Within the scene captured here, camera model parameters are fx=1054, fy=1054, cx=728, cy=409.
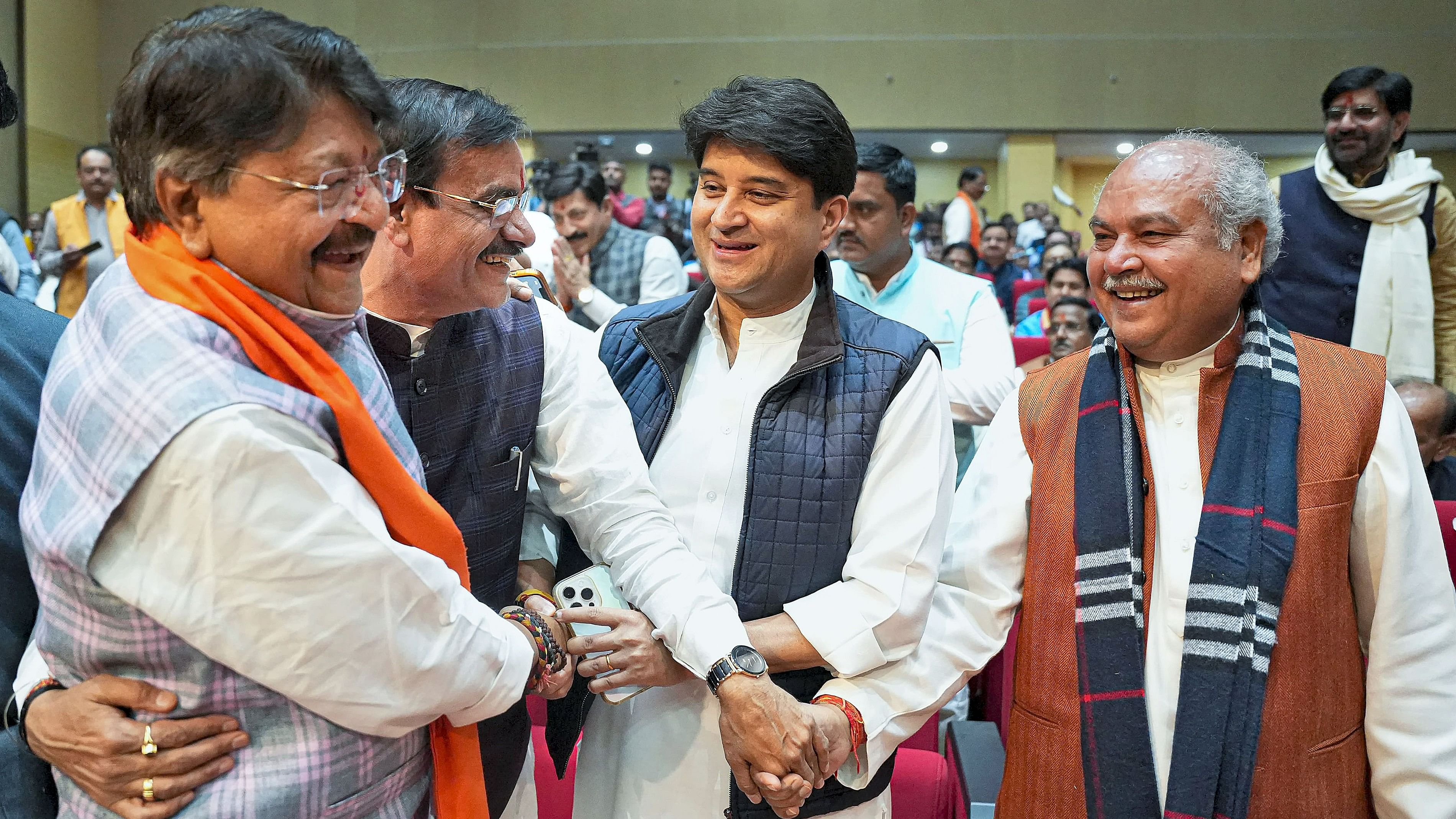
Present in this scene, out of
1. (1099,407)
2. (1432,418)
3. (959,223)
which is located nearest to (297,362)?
(1099,407)

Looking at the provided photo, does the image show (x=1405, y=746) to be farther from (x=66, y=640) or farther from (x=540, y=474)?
(x=66, y=640)

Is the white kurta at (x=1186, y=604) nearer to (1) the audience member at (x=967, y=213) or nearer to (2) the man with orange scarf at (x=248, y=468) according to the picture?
(2) the man with orange scarf at (x=248, y=468)

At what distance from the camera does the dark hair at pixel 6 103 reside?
1.43 meters

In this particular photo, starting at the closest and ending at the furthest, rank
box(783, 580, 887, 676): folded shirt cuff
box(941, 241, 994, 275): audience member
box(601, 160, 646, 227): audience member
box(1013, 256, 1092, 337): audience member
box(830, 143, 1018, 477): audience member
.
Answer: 1. box(783, 580, 887, 676): folded shirt cuff
2. box(830, 143, 1018, 477): audience member
3. box(1013, 256, 1092, 337): audience member
4. box(941, 241, 994, 275): audience member
5. box(601, 160, 646, 227): audience member

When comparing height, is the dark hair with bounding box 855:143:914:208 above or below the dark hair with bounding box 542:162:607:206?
below

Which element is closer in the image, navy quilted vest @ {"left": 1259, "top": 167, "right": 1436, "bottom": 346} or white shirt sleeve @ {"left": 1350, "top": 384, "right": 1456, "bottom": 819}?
white shirt sleeve @ {"left": 1350, "top": 384, "right": 1456, "bottom": 819}

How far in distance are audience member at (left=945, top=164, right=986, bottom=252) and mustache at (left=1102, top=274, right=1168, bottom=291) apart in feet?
24.8

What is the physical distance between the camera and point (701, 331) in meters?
1.76

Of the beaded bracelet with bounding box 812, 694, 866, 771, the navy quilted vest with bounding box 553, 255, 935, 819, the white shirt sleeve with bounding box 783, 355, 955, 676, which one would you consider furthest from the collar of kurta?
the beaded bracelet with bounding box 812, 694, 866, 771

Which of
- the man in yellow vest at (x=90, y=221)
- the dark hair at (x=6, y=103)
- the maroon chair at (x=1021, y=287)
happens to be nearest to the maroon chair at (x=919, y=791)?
the dark hair at (x=6, y=103)

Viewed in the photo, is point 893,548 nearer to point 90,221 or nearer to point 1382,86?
point 1382,86

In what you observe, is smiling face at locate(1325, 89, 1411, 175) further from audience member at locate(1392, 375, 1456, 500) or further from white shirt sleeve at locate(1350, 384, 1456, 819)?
white shirt sleeve at locate(1350, 384, 1456, 819)

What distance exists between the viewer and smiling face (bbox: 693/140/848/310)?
5.33 ft

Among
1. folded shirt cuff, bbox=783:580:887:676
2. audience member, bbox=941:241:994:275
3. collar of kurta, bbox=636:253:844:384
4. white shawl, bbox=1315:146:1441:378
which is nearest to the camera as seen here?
folded shirt cuff, bbox=783:580:887:676
